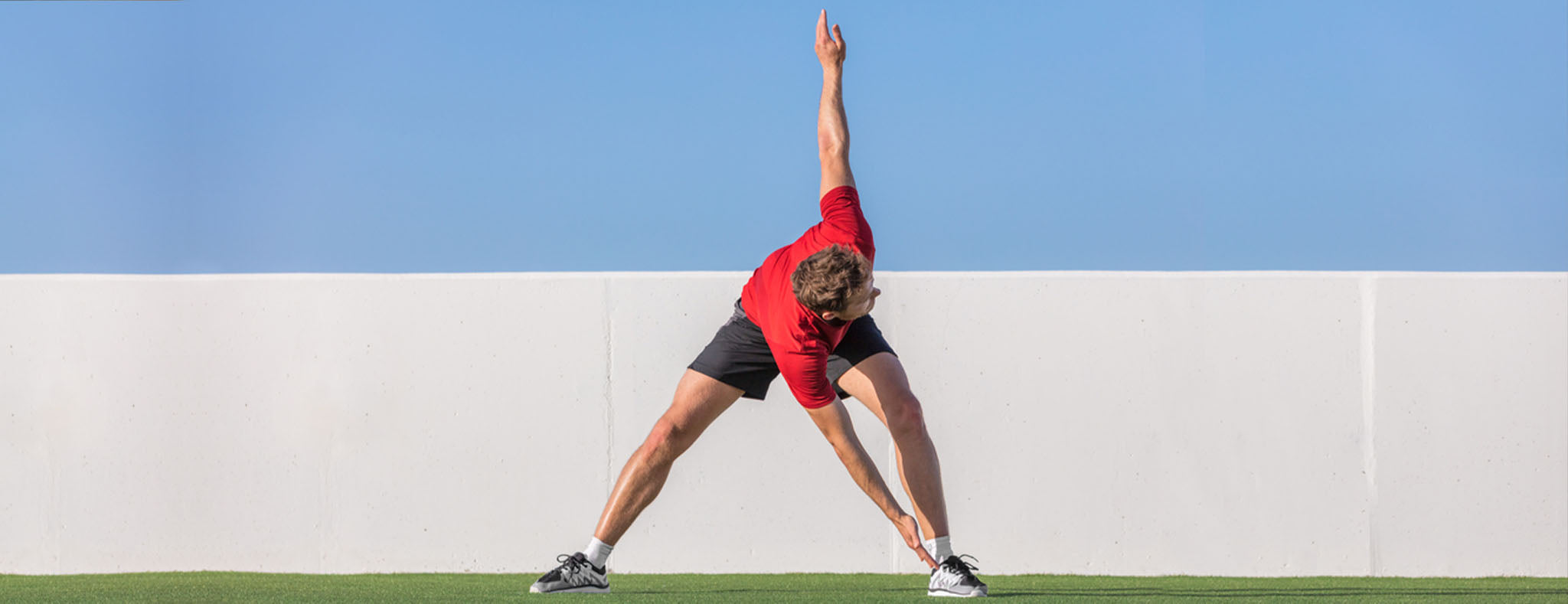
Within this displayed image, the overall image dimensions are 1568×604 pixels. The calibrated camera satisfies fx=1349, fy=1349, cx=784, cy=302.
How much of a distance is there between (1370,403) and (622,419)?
2510mm

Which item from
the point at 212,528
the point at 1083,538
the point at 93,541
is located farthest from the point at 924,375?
the point at 93,541

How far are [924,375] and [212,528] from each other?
2.48 meters

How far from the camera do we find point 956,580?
134 inches

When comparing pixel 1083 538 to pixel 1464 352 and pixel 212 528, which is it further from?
pixel 212 528

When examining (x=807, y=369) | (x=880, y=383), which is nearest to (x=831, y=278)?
(x=807, y=369)

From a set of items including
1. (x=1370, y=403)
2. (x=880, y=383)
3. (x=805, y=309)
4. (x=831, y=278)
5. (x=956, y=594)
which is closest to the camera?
(x=831, y=278)

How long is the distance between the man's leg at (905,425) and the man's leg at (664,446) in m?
0.33

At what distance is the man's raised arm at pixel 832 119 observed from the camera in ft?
10.7

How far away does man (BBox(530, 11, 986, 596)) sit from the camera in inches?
124

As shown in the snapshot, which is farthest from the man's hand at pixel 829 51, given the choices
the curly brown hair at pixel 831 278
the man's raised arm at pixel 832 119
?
the curly brown hair at pixel 831 278

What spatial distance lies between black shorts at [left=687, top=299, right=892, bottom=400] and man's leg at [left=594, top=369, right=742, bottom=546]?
3 cm

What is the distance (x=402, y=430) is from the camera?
462 centimetres

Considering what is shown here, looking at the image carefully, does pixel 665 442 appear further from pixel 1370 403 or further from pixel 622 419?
pixel 1370 403

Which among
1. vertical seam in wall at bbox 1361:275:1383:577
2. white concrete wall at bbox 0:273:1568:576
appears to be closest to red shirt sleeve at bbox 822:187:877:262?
white concrete wall at bbox 0:273:1568:576
